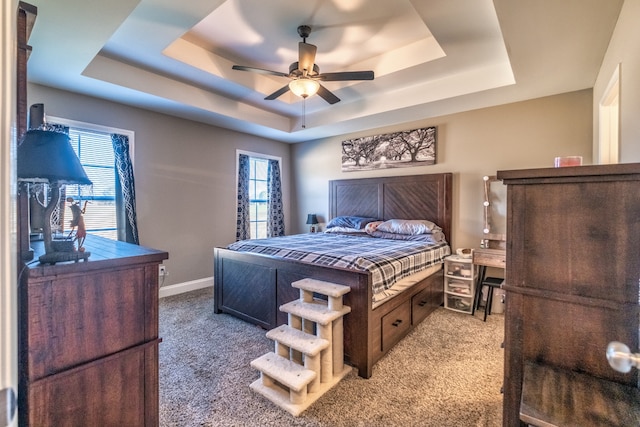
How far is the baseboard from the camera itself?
405 centimetres

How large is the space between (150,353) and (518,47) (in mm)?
3234

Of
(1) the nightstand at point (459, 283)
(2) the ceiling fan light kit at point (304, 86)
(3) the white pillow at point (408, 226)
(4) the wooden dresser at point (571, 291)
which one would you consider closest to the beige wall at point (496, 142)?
(3) the white pillow at point (408, 226)

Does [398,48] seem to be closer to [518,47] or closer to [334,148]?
[518,47]

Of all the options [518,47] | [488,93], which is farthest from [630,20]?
[488,93]

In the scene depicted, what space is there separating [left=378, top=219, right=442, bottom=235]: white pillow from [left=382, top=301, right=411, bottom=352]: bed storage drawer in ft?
4.31

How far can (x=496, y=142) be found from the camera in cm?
380

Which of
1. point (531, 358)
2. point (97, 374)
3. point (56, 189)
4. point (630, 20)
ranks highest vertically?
point (630, 20)

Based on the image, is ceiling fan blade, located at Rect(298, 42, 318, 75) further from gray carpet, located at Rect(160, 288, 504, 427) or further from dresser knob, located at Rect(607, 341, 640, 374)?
dresser knob, located at Rect(607, 341, 640, 374)

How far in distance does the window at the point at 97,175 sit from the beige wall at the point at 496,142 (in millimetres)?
3679

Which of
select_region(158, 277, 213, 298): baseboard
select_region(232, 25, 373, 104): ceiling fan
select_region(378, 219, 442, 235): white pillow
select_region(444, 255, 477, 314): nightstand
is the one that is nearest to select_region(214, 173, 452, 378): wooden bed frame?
select_region(444, 255, 477, 314): nightstand

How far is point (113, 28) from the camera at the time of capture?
7.16 feet

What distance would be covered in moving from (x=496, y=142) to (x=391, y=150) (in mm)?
1430

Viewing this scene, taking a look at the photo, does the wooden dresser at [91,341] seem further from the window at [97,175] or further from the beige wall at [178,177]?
the beige wall at [178,177]

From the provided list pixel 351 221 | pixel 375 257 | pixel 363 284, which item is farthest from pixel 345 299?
pixel 351 221
